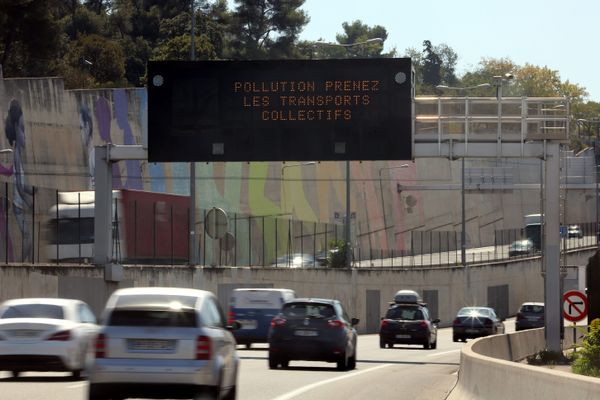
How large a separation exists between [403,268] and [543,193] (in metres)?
38.8

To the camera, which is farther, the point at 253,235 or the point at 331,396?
the point at 253,235

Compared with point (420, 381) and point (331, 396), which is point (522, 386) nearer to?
point (331, 396)

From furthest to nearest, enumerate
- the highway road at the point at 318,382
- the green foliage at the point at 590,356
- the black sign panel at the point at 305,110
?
the black sign panel at the point at 305,110 → the green foliage at the point at 590,356 → the highway road at the point at 318,382

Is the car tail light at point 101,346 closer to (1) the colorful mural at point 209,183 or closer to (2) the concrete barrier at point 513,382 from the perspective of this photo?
(2) the concrete barrier at point 513,382

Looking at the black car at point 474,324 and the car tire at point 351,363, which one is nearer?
the car tire at point 351,363

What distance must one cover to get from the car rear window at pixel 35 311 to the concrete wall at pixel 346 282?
18.0 metres

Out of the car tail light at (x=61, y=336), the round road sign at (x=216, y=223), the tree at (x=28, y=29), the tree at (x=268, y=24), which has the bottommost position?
the car tail light at (x=61, y=336)

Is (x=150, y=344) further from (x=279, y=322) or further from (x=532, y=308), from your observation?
(x=532, y=308)

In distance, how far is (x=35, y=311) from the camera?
24656 millimetres

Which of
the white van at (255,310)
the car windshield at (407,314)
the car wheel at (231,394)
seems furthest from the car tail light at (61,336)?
the car windshield at (407,314)

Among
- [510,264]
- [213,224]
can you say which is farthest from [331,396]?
[510,264]

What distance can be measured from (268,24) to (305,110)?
98.8m

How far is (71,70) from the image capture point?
311 ft

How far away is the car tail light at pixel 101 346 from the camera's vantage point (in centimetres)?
1720
